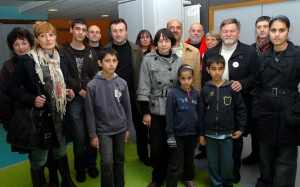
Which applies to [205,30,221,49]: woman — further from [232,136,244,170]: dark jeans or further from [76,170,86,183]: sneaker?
[76,170,86,183]: sneaker

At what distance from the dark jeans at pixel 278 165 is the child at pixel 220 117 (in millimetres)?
285

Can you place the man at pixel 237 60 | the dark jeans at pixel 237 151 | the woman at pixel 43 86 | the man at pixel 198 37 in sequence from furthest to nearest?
1. the man at pixel 198 37
2. the dark jeans at pixel 237 151
3. the man at pixel 237 60
4. the woman at pixel 43 86

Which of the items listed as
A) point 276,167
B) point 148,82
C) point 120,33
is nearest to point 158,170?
point 148,82

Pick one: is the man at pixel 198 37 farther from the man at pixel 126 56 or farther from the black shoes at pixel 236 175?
the black shoes at pixel 236 175

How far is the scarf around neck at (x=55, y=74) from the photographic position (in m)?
2.03

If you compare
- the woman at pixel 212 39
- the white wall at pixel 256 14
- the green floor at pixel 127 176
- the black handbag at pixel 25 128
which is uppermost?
the white wall at pixel 256 14

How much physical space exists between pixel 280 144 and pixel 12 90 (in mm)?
2193

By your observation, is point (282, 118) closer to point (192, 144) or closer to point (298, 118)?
point (298, 118)

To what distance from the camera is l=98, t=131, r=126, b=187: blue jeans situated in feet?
6.93

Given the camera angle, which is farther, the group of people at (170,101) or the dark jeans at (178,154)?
the dark jeans at (178,154)

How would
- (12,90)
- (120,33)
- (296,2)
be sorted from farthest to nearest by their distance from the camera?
(296,2), (120,33), (12,90)

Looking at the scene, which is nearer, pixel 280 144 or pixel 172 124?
pixel 280 144

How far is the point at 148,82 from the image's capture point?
234 cm

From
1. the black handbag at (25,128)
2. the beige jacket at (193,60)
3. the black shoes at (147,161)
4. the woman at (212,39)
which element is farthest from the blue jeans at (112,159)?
the woman at (212,39)
